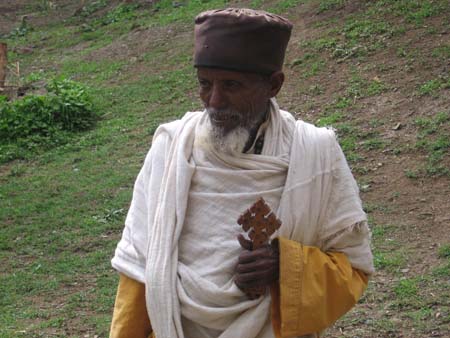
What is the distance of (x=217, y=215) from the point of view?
302 centimetres

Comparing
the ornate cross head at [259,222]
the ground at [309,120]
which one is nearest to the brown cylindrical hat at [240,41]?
the ornate cross head at [259,222]

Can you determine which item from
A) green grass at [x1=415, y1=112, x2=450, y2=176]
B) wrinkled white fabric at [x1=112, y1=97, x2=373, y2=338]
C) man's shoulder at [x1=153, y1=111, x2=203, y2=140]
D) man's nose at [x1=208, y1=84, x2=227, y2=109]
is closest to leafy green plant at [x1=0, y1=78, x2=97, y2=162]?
green grass at [x1=415, y1=112, x2=450, y2=176]

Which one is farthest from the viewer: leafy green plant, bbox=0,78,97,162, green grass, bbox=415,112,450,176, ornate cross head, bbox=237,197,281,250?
leafy green plant, bbox=0,78,97,162

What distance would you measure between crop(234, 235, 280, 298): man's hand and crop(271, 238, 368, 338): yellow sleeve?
0.03 m

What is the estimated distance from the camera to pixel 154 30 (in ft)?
47.7

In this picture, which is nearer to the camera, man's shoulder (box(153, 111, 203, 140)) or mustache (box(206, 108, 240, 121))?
mustache (box(206, 108, 240, 121))

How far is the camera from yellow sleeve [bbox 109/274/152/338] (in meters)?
3.06

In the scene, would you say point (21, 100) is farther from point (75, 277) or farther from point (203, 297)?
point (203, 297)

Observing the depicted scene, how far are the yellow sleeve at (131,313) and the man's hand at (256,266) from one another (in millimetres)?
340

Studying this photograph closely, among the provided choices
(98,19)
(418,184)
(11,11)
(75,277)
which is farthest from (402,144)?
(11,11)

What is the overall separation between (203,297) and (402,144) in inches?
229

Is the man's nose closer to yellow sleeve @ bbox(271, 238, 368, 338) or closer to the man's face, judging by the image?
the man's face

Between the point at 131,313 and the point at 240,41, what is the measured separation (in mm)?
928

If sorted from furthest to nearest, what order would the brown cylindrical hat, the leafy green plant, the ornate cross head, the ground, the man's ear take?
the leafy green plant, the ground, the man's ear, the brown cylindrical hat, the ornate cross head
